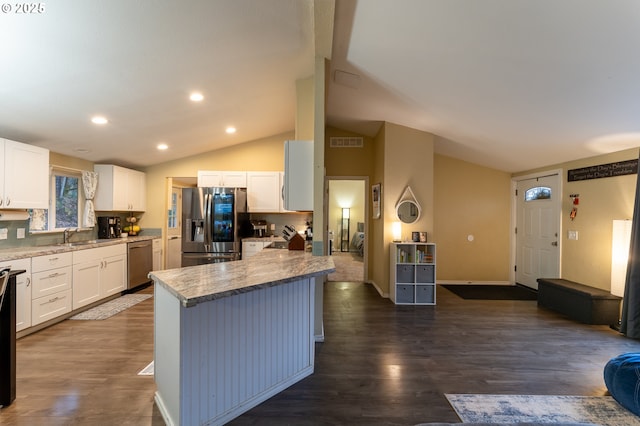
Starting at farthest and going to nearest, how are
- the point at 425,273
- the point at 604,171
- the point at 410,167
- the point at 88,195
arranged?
1. the point at 410,167
2. the point at 88,195
3. the point at 425,273
4. the point at 604,171

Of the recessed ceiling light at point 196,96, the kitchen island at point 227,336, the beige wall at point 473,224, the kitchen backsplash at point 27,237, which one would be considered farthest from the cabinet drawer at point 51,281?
the beige wall at point 473,224

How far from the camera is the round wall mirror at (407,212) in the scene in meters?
4.80

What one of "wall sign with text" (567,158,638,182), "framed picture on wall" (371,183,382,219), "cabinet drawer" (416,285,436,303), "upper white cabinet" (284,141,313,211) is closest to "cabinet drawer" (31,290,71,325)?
"upper white cabinet" (284,141,313,211)

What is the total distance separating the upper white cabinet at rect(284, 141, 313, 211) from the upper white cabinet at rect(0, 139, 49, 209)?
306cm

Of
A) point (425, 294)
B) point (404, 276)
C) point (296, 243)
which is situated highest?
point (296, 243)

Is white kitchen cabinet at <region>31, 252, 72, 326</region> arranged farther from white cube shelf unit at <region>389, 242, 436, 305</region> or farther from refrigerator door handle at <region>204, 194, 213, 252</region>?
white cube shelf unit at <region>389, 242, 436, 305</region>

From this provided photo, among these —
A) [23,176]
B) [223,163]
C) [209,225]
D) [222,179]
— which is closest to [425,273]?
[209,225]

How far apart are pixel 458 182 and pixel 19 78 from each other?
20.3 ft

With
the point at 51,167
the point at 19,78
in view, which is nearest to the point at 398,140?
the point at 19,78

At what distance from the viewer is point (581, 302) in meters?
3.70

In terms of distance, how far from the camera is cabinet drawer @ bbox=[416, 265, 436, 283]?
4508 mm

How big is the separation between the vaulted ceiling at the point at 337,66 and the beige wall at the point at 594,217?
0.37m

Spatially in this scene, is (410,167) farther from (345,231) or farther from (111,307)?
(345,231)

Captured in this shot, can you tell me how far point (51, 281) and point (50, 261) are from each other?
24cm
